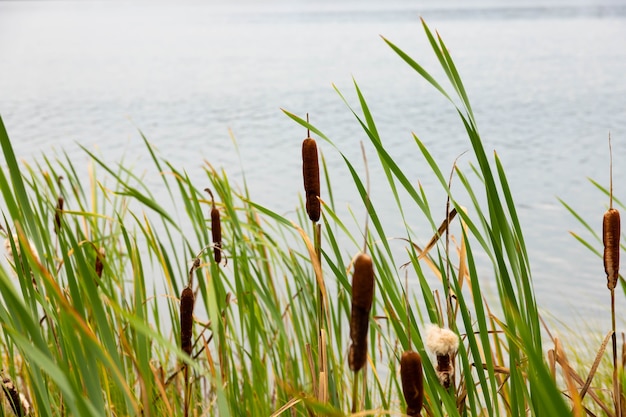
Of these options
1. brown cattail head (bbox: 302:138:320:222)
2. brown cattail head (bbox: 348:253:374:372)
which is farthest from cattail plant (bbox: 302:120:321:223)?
brown cattail head (bbox: 348:253:374:372)

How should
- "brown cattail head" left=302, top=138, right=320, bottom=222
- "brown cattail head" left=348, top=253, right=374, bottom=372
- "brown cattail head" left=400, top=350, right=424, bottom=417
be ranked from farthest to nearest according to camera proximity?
"brown cattail head" left=302, top=138, right=320, bottom=222, "brown cattail head" left=400, top=350, right=424, bottom=417, "brown cattail head" left=348, top=253, right=374, bottom=372

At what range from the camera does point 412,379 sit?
2.96 ft

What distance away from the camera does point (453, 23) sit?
3553 centimetres

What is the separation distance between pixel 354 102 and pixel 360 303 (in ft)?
48.1

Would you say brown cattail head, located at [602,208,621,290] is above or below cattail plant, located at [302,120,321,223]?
below

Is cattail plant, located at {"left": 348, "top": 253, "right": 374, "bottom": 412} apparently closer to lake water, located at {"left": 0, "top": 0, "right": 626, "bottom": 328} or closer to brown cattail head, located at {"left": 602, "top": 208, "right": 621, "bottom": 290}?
brown cattail head, located at {"left": 602, "top": 208, "right": 621, "bottom": 290}

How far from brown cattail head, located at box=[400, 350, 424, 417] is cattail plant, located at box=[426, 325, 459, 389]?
0.93ft

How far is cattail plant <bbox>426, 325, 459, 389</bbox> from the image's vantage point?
1.19m

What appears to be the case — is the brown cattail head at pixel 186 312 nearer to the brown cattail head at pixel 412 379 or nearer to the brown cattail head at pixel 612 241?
the brown cattail head at pixel 412 379

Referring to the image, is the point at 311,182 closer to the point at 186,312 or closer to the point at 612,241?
the point at 186,312

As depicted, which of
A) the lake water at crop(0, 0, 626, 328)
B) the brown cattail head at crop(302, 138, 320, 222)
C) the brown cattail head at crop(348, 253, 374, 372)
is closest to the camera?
the brown cattail head at crop(348, 253, 374, 372)

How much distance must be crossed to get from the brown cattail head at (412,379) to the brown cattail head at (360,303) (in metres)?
0.16

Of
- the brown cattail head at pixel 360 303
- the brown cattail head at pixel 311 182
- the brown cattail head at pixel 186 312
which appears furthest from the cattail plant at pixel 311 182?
the brown cattail head at pixel 360 303

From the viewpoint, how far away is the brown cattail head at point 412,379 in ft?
2.94
